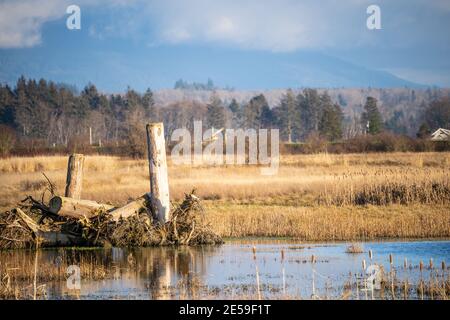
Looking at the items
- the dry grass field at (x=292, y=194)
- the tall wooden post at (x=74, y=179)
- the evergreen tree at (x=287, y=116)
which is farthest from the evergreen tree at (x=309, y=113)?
the tall wooden post at (x=74, y=179)

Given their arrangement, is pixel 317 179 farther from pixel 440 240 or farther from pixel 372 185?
pixel 440 240

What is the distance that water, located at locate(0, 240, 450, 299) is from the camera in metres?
14.0

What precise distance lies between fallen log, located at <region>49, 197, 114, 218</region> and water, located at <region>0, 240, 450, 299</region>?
35.7 inches

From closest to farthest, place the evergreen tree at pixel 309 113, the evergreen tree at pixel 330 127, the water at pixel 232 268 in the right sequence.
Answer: the water at pixel 232 268 → the evergreen tree at pixel 330 127 → the evergreen tree at pixel 309 113

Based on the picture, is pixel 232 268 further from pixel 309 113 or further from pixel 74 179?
pixel 309 113

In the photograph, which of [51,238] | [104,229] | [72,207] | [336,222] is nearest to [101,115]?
[336,222]

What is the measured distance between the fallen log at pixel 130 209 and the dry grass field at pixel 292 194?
9.97 feet

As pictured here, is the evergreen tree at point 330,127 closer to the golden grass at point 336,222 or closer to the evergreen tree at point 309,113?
the evergreen tree at point 309,113

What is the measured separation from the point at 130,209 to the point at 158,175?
1.11 m

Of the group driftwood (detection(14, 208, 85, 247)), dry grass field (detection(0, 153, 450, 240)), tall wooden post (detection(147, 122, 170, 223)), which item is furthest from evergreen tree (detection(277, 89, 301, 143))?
driftwood (detection(14, 208, 85, 247))

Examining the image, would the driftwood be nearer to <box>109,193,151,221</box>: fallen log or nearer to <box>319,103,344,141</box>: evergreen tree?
<box>109,193,151,221</box>: fallen log

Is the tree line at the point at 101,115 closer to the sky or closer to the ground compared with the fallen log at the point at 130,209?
closer to the sky

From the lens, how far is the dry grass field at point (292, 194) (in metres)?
22.4

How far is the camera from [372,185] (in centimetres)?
2855
